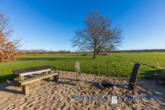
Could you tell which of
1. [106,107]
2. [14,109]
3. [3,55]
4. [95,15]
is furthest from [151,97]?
[95,15]

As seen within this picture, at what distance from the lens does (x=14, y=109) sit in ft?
9.07

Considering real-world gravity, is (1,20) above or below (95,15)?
below

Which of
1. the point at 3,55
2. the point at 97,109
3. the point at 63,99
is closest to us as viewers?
the point at 97,109

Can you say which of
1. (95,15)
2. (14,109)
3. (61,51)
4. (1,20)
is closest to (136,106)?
(14,109)

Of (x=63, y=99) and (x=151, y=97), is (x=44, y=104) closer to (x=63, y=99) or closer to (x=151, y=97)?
(x=63, y=99)

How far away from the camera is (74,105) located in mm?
2953

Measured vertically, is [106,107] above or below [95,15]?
below

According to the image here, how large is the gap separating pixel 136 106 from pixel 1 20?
9372 mm

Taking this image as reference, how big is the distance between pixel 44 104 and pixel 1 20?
6.75 metres

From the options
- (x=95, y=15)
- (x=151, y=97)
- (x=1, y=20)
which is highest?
(x=95, y=15)

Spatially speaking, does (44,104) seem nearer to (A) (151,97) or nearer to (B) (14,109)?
(B) (14,109)

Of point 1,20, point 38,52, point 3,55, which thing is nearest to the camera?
point 3,55

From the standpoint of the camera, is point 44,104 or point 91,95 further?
point 91,95

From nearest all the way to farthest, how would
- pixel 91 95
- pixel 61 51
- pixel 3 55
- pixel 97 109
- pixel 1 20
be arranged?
pixel 97 109 < pixel 91 95 < pixel 3 55 < pixel 1 20 < pixel 61 51
